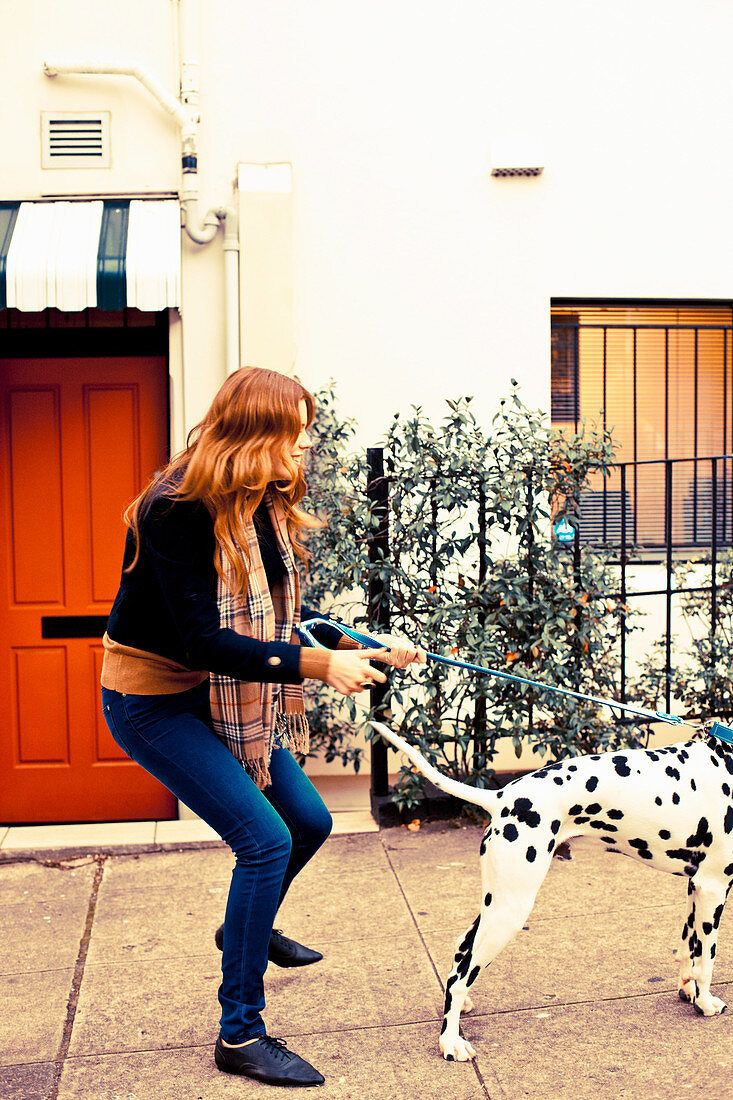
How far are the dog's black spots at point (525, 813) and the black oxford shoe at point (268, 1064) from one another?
3.04ft

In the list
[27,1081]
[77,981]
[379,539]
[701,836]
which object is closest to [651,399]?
[379,539]

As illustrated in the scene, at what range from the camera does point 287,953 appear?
138 inches

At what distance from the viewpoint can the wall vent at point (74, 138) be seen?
217 inches

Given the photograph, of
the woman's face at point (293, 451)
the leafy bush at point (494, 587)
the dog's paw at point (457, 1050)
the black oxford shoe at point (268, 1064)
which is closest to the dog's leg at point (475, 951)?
the dog's paw at point (457, 1050)

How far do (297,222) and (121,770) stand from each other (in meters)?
3.29

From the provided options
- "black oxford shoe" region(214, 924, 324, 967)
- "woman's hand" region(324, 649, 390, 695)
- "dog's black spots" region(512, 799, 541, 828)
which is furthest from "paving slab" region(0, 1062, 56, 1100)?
"dog's black spots" region(512, 799, 541, 828)

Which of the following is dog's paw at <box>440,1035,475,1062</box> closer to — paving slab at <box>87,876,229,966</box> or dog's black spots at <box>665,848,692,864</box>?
dog's black spots at <box>665,848,692,864</box>

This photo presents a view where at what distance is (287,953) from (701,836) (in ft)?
4.82

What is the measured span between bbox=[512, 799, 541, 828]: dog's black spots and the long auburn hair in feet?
3.25

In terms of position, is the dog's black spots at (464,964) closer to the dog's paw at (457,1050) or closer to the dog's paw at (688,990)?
the dog's paw at (457,1050)

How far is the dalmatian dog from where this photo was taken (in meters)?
2.86

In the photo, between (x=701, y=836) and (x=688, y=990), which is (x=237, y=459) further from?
(x=688, y=990)

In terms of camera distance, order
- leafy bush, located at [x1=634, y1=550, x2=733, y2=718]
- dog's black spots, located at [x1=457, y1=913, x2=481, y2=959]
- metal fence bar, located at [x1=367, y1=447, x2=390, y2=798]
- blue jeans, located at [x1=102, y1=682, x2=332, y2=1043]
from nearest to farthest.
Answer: blue jeans, located at [x1=102, y1=682, x2=332, y2=1043], dog's black spots, located at [x1=457, y1=913, x2=481, y2=959], metal fence bar, located at [x1=367, y1=447, x2=390, y2=798], leafy bush, located at [x1=634, y1=550, x2=733, y2=718]

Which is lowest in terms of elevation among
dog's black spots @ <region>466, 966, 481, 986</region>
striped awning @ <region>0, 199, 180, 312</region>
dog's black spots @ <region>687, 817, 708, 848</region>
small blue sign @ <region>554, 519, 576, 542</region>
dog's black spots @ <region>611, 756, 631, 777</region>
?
dog's black spots @ <region>466, 966, 481, 986</region>
